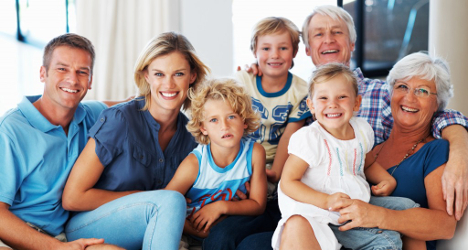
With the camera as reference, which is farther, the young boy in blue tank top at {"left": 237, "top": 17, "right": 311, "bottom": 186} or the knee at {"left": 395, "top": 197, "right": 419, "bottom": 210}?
the young boy in blue tank top at {"left": 237, "top": 17, "right": 311, "bottom": 186}

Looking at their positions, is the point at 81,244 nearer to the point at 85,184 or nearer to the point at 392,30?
the point at 85,184

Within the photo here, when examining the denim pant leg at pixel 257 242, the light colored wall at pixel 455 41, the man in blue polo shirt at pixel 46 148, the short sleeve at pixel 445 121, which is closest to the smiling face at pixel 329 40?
the short sleeve at pixel 445 121

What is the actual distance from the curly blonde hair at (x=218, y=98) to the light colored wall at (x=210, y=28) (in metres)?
1.77

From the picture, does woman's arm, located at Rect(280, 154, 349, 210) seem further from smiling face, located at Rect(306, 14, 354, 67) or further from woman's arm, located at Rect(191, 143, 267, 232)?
smiling face, located at Rect(306, 14, 354, 67)

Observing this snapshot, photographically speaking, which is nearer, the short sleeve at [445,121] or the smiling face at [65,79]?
the smiling face at [65,79]

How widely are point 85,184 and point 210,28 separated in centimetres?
231

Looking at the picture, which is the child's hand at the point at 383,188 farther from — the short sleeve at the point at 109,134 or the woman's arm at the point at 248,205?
the short sleeve at the point at 109,134

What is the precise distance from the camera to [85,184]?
197 cm

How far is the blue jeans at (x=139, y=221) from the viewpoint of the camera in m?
1.80

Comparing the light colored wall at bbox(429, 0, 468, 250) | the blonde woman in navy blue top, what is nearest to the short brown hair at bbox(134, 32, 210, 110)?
the blonde woman in navy blue top

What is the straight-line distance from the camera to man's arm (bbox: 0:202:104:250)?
1.80 m

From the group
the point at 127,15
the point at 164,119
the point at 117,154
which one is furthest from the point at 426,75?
the point at 127,15

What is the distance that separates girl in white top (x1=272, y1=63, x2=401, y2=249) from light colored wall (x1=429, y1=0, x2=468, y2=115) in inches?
99.2

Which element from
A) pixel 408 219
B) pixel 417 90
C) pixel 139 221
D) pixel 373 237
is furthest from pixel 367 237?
pixel 139 221
